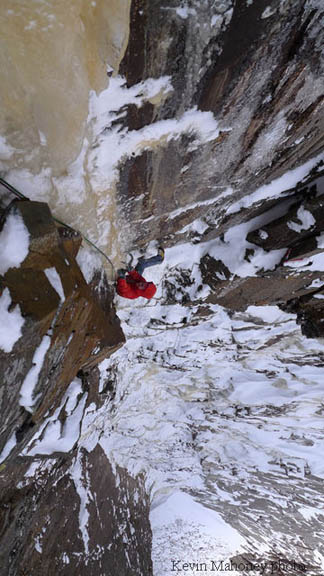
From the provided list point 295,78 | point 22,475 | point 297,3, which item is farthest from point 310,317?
point 22,475

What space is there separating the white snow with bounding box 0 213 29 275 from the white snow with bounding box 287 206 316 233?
316 cm

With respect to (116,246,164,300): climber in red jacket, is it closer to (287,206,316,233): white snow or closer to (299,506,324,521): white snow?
(287,206,316,233): white snow

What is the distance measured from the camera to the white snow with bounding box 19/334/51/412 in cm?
236

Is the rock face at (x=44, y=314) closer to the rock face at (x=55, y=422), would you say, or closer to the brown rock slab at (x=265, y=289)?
the rock face at (x=55, y=422)

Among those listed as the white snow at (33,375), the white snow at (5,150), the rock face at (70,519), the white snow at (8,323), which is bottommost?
the rock face at (70,519)

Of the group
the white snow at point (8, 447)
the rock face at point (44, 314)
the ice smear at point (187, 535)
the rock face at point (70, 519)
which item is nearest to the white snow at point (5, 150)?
the rock face at point (44, 314)

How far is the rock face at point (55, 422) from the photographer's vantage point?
211cm

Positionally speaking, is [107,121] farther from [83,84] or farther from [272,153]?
[272,153]

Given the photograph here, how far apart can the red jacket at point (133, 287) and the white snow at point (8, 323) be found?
1.78m

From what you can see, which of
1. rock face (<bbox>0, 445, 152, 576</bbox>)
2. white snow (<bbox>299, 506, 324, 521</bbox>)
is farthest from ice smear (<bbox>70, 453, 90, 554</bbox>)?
white snow (<bbox>299, 506, 324, 521</bbox>)

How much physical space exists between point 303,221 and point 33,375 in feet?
11.5

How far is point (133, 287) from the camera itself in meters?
3.74

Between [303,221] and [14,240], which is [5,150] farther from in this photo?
[303,221]

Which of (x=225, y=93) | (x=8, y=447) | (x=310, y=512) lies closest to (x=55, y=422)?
(x=8, y=447)
